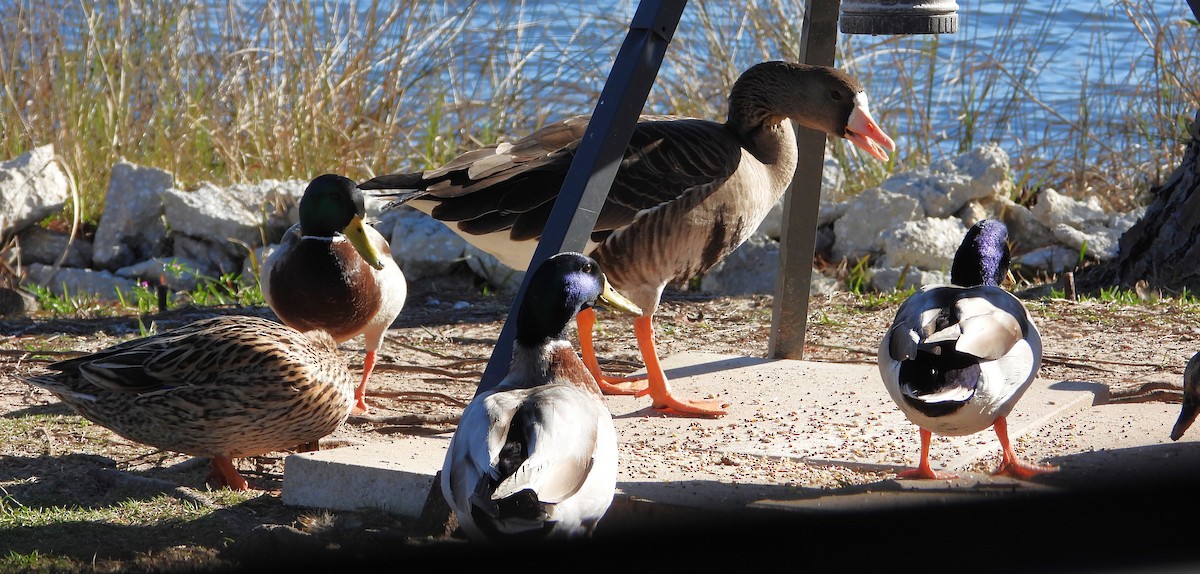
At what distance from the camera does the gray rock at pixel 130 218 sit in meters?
8.11

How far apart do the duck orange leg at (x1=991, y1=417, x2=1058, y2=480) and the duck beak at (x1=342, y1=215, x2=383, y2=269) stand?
2551 mm

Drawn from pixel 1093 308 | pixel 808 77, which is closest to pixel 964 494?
pixel 808 77

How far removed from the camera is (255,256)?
25.4 ft

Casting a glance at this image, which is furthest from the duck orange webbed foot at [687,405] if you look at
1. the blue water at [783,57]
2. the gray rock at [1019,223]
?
the blue water at [783,57]

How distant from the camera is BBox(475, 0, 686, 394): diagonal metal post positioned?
3.22 meters

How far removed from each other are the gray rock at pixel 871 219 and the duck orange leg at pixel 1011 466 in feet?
13.2

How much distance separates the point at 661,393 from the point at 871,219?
3.45 m

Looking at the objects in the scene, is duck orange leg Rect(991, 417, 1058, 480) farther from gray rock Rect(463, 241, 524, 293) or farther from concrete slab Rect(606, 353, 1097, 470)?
gray rock Rect(463, 241, 524, 293)

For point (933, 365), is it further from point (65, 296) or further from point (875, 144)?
point (65, 296)

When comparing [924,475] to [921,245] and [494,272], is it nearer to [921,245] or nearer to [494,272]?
[921,245]

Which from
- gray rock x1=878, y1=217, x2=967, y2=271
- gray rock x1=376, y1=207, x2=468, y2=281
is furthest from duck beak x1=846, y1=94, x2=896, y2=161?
gray rock x1=376, y1=207, x2=468, y2=281

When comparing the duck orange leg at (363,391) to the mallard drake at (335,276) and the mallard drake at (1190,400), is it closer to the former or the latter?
the mallard drake at (335,276)

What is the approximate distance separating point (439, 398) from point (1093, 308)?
A: 3.45 meters

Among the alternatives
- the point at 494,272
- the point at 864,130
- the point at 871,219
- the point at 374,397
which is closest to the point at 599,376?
the point at 374,397
